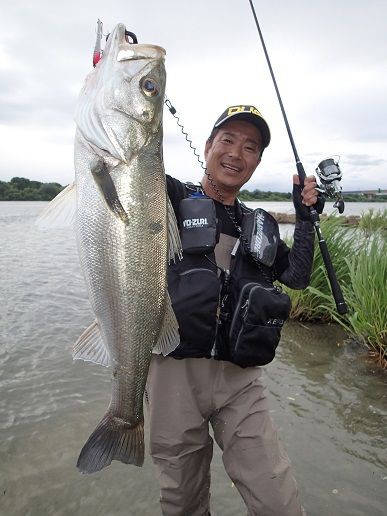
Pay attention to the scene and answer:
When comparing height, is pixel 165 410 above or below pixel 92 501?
Result: above

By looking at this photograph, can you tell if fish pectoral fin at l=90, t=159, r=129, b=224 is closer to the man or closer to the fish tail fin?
the man

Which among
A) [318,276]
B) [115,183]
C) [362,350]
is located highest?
[115,183]

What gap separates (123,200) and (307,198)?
1.65 metres

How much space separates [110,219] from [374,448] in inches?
145

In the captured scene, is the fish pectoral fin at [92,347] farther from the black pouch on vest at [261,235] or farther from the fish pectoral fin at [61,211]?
the black pouch on vest at [261,235]

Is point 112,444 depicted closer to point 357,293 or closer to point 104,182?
point 104,182

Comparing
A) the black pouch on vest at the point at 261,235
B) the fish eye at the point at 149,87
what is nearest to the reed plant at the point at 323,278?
the black pouch on vest at the point at 261,235

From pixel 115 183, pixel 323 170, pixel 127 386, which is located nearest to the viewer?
pixel 115 183

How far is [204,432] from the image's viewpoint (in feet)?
9.54

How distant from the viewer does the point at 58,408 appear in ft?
16.6

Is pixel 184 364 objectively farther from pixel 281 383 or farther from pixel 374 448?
pixel 281 383

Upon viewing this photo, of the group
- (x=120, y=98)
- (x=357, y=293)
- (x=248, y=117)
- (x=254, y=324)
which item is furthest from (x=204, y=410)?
(x=357, y=293)

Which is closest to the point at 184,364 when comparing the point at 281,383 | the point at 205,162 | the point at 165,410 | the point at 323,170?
the point at 165,410

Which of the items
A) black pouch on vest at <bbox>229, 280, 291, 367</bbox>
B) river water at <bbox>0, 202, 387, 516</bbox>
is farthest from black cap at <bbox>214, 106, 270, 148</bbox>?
river water at <bbox>0, 202, 387, 516</bbox>
